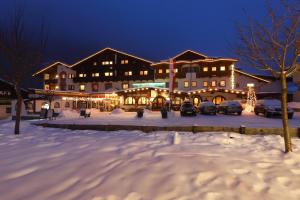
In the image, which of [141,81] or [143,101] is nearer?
[143,101]

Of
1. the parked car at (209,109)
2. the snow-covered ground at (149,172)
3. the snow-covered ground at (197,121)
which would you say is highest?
the parked car at (209,109)

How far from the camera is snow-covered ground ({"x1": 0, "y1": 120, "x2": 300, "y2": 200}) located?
5.22 meters

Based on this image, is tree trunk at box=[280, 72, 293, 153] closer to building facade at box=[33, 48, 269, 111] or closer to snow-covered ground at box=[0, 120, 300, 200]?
snow-covered ground at box=[0, 120, 300, 200]

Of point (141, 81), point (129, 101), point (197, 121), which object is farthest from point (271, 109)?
point (141, 81)

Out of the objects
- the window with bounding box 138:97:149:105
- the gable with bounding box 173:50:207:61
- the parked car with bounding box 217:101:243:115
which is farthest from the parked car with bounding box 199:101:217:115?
the gable with bounding box 173:50:207:61

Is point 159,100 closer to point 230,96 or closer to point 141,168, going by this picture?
point 230,96

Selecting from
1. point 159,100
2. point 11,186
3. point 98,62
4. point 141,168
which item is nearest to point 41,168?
point 11,186

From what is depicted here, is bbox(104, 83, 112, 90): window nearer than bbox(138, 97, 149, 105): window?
No

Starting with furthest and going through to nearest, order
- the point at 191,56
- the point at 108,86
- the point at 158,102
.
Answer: the point at 108,86 < the point at 191,56 < the point at 158,102

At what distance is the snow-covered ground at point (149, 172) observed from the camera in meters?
5.22

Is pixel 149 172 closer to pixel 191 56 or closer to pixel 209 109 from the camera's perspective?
pixel 209 109

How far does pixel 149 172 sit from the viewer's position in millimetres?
6203

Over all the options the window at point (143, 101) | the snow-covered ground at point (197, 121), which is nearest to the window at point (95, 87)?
the window at point (143, 101)

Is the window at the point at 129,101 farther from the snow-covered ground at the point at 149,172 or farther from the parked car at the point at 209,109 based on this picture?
the snow-covered ground at the point at 149,172
